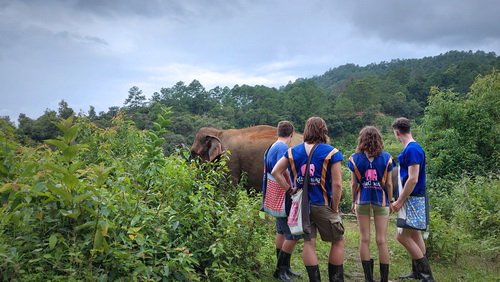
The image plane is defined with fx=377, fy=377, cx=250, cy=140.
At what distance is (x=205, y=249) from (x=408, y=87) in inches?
3178

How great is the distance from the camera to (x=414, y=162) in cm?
470

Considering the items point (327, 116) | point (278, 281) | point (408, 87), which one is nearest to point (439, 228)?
point (278, 281)

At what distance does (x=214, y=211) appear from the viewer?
4242 mm

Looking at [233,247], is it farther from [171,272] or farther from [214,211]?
[171,272]

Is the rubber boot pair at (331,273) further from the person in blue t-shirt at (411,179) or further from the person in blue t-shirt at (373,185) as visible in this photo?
the person in blue t-shirt at (411,179)

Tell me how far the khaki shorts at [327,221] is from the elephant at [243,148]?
434 cm

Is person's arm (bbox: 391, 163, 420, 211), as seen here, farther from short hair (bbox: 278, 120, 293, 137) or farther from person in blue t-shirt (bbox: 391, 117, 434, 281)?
short hair (bbox: 278, 120, 293, 137)

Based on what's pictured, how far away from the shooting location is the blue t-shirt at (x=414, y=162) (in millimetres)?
4727

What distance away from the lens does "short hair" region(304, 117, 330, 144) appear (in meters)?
4.45

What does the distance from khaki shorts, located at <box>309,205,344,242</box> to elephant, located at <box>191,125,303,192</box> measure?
4.34m

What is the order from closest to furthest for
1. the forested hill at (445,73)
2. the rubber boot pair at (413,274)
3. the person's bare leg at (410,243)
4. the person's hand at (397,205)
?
the person's hand at (397,205), the person's bare leg at (410,243), the rubber boot pair at (413,274), the forested hill at (445,73)

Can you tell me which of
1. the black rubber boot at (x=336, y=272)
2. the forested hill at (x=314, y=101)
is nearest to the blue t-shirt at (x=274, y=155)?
the black rubber boot at (x=336, y=272)

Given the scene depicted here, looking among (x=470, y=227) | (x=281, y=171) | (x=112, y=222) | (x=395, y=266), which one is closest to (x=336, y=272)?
(x=281, y=171)

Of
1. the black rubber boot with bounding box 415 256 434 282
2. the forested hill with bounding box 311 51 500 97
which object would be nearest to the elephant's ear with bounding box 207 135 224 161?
the black rubber boot with bounding box 415 256 434 282
